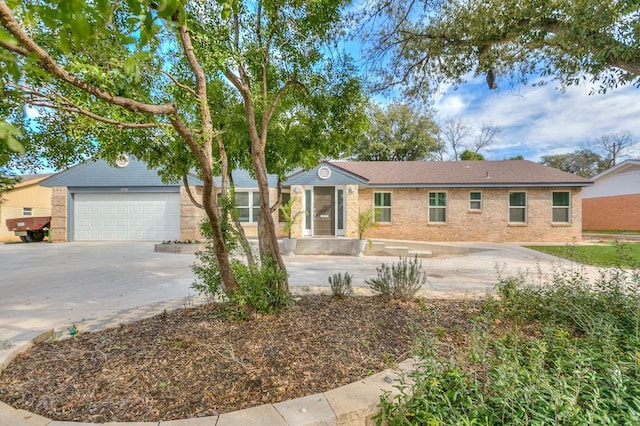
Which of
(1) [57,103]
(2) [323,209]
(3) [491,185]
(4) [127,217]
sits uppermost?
(3) [491,185]

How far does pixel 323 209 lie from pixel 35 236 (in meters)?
15.8

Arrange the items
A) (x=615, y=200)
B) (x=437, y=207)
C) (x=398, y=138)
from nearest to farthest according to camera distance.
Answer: (x=437, y=207) < (x=615, y=200) < (x=398, y=138)

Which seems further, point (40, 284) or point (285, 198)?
point (285, 198)

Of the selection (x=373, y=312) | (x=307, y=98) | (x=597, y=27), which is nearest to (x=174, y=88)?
(x=307, y=98)

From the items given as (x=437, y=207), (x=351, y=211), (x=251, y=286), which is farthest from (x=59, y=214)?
(x=437, y=207)

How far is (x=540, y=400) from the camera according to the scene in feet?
5.39

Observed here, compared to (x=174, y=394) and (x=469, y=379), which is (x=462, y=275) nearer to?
(x=469, y=379)

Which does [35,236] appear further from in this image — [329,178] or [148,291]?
[329,178]

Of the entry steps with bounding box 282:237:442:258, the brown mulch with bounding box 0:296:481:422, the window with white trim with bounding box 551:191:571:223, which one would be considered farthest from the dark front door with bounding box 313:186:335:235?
the window with white trim with bounding box 551:191:571:223

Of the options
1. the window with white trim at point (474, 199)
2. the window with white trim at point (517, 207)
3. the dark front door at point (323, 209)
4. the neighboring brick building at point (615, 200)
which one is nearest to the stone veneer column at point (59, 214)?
the dark front door at point (323, 209)

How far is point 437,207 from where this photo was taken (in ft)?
44.7

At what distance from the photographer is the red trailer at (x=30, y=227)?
1469cm

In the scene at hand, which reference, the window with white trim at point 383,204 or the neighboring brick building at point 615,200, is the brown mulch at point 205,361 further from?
the neighboring brick building at point 615,200

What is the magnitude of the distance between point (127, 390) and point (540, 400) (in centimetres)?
275
